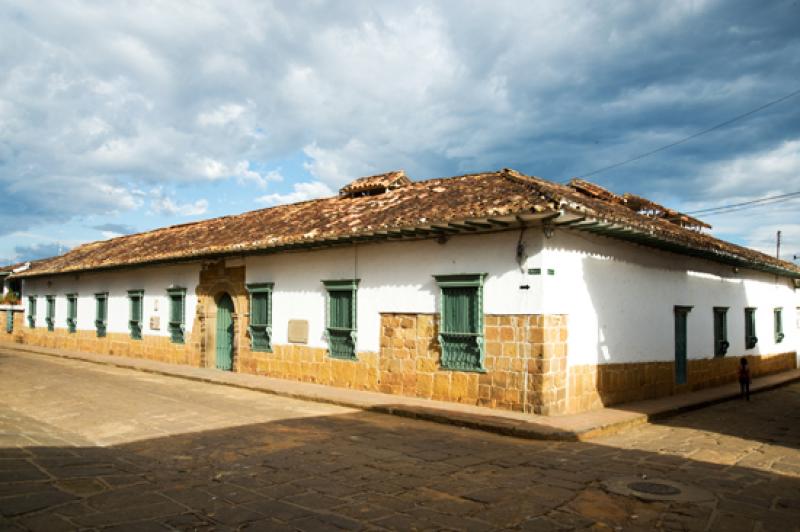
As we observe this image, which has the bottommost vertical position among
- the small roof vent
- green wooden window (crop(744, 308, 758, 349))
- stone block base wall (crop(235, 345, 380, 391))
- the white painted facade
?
stone block base wall (crop(235, 345, 380, 391))

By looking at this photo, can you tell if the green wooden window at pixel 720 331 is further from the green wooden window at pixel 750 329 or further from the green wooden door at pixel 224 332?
the green wooden door at pixel 224 332

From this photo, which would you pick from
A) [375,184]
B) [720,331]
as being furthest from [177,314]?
[720,331]


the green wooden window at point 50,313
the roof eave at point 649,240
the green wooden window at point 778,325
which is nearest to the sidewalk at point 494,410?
the roof eave at point 649,240

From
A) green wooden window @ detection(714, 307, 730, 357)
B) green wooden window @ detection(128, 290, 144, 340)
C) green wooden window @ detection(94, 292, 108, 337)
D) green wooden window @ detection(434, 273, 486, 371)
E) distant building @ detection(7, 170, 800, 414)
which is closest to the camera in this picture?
distant building @ detection(7, 170, 800, 414)

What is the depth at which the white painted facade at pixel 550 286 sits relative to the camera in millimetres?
10125

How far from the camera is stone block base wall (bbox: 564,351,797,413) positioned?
1034cm

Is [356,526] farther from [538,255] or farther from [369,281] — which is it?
[369,281]

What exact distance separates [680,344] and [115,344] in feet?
60.7

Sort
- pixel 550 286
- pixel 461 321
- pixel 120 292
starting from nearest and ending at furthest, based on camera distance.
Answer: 1. pixel 550 286
2. pixel 461 321
3. pixel 120 292

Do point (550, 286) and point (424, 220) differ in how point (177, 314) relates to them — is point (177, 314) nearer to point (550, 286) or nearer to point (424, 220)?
point (424, 220)

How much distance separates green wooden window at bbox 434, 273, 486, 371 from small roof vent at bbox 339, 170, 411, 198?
5.67 m

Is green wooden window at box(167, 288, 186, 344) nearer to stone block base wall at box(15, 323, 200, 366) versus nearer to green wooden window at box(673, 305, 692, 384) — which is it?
stone block base wall at box(15, 323, 200, 366)

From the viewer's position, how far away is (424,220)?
10953 mm

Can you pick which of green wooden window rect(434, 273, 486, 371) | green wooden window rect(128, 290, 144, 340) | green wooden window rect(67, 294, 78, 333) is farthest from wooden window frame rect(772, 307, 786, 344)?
green wooden window rect(67, 294, 78, 333)
